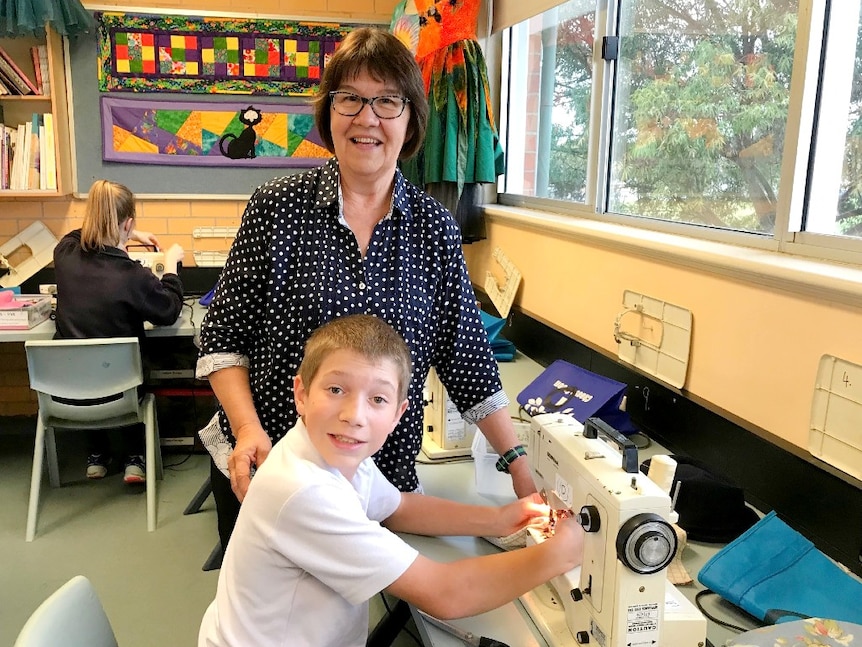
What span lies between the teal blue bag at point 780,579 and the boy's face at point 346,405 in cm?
62

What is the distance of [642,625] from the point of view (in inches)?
38.6

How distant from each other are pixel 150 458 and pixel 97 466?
0.51 meters

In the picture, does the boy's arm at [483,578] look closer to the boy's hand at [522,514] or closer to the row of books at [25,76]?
the boy's hand at [522,514]

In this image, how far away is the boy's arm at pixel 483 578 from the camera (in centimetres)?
103

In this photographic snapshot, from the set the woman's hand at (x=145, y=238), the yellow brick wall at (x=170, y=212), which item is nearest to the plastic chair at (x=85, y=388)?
the woman's hand at (x=145, y=238)

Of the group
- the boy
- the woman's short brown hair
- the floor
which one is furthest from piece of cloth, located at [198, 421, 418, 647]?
the floor

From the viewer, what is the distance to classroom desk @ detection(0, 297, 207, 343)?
2.99 m

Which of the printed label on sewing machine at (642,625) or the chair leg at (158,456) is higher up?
the printed label on sewing machine at (642,625)

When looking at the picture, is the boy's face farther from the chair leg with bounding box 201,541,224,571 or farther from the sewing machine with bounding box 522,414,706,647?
the chair leg with bounding box 201,541,224,571

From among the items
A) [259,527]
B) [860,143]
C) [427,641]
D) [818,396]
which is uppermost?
[860,143]

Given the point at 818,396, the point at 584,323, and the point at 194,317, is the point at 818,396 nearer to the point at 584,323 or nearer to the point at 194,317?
the point at 584,323

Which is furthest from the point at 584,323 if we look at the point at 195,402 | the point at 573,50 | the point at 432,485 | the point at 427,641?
the point at 195,402

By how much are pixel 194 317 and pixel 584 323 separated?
6.09ft

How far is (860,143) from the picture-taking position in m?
1.46
